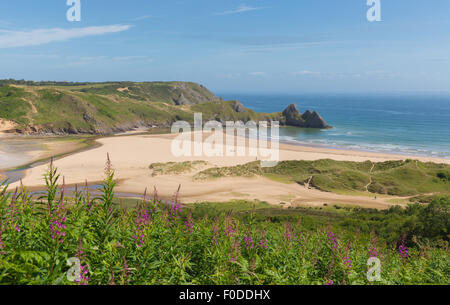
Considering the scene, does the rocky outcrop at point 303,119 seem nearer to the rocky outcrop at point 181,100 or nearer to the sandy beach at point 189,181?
the sandy beach at point 189,181

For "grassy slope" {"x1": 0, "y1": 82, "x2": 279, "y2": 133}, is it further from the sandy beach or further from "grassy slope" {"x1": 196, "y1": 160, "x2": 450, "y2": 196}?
"grassy slope" {"x1": 196, "y1": 160, "x2": 450, "y2": 196}

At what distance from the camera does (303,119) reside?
117625 mm

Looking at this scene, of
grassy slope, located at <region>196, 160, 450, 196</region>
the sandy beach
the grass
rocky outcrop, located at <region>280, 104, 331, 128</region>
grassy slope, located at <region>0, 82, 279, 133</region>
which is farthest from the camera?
rocky outcrop, located at <region>280, 104, 331, 128</region>

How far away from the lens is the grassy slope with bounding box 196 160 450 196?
4072 cm

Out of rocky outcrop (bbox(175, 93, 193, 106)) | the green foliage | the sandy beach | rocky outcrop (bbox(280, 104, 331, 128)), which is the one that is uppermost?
rocky outcrop (bbox(175, 93, 193, 106))

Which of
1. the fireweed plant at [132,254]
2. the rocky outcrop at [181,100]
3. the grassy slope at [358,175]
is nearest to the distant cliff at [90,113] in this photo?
the rocky outcrop at [181,100]

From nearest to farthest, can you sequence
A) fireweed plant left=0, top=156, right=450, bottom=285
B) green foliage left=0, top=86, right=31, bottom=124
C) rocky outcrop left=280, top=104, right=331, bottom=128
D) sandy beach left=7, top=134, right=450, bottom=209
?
fireweed plant left=0, top=156, right=450, bottom=285
sandy beach left=7, top=134, right=450, bottom=209
green foliage left=0, top=86, right=31, bottom=124
rocky outcrop left=280, top=104, right=331, bottom=128

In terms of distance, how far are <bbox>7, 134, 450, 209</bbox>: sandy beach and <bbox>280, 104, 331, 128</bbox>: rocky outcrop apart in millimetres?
49651

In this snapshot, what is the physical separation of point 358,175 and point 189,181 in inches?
875

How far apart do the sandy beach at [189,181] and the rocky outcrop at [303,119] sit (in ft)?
163

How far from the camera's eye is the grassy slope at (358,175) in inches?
1603

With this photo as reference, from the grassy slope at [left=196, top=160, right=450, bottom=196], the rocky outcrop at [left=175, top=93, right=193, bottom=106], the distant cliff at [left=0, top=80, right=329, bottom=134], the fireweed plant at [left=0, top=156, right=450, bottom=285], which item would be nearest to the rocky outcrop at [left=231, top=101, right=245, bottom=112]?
the distant cliff at [left=0, top=80, right=329, bottom=134]

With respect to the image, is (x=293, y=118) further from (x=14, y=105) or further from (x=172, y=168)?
(x=14, y=105)
